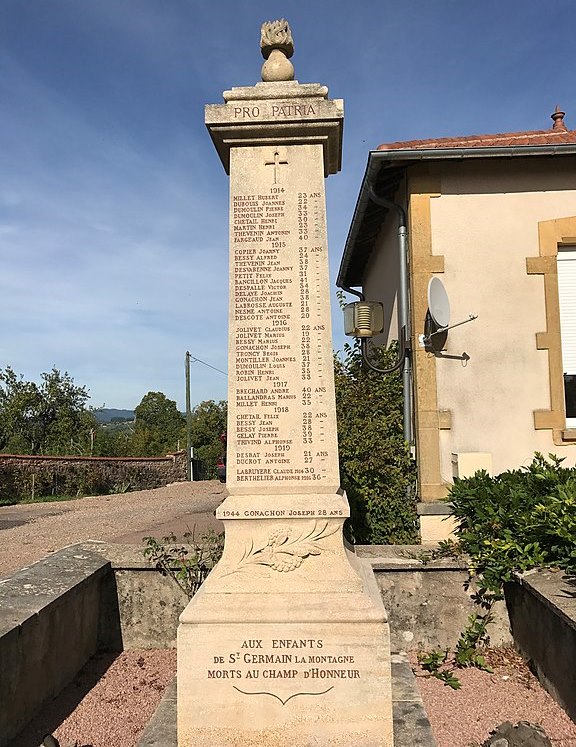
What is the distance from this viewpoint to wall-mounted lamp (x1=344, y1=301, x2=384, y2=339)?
739 centimetres

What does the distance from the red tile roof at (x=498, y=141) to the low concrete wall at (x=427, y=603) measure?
406cm

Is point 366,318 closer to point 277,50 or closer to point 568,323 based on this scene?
point 568,323

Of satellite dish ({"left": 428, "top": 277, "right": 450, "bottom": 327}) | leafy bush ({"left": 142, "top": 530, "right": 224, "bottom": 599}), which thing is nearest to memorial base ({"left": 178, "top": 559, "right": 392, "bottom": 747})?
leafy bush ({"left": 142, "top": 530, "right": 224, "bottom": 599})

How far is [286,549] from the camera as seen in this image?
10.0ft

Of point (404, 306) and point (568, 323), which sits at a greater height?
point (404, 306)

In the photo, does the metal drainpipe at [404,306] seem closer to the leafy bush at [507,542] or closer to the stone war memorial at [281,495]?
the leafy bush at [507,542]

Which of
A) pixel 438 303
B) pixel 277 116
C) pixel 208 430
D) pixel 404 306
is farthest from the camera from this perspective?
pixel 208 430

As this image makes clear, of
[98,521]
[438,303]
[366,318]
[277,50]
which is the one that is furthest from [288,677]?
[98,521]

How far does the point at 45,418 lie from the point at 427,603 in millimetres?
22467

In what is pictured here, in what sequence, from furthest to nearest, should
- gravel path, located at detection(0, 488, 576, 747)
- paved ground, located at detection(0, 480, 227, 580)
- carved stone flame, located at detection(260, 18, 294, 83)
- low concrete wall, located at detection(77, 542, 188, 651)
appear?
paved ground, located at detection(0, 480, 227, 580), low concrete wall, located at detection(77, 542, 188, 651), carved stone flame, located at detection(260, 18, 294, 83), gravel path, located at detection(0, 488, 576, 747)

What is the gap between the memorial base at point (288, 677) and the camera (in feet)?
9.24

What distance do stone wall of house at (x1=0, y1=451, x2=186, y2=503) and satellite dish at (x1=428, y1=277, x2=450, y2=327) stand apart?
43.6ft

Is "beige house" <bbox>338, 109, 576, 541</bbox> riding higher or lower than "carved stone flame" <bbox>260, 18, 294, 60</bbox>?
lower

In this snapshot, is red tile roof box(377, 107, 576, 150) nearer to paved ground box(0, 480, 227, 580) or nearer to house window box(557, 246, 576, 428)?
house window box(557, 246, 576, 428)
